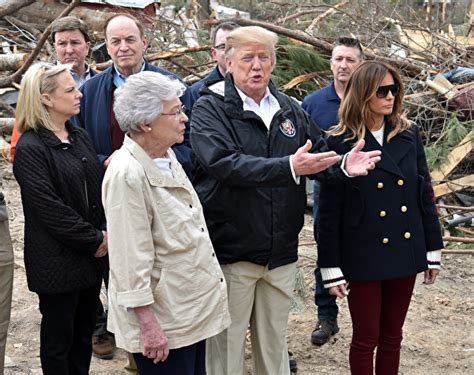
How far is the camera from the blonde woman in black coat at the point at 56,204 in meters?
3.16

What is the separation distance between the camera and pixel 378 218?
3289mm

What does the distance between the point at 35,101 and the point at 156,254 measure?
1.11 meters

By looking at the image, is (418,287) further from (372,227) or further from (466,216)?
(372,227)

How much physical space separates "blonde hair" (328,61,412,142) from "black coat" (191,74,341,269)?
0.27 m

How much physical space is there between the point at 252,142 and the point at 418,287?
2.87 meters

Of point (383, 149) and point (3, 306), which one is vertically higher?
point (383, 149)

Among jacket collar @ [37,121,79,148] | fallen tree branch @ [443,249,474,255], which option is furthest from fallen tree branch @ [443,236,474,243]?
jacket collar @ [37,121,79,148]

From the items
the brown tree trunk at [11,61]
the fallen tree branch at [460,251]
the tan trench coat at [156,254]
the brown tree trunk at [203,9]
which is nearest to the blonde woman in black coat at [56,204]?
the tan trench coat at [156,254]

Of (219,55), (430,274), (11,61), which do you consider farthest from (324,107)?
(11,61)

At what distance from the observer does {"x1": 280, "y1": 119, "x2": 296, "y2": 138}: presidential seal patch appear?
3152mm

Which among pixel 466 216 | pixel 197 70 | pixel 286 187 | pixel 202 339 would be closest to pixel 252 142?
pixel 286 187

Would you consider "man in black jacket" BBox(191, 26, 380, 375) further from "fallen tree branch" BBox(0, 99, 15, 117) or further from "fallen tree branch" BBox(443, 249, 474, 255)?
"fallen tree branch" BBox(0, 99, 15, 117)

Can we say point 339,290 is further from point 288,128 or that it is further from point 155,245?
point 155,245

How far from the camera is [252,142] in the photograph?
3066mm
